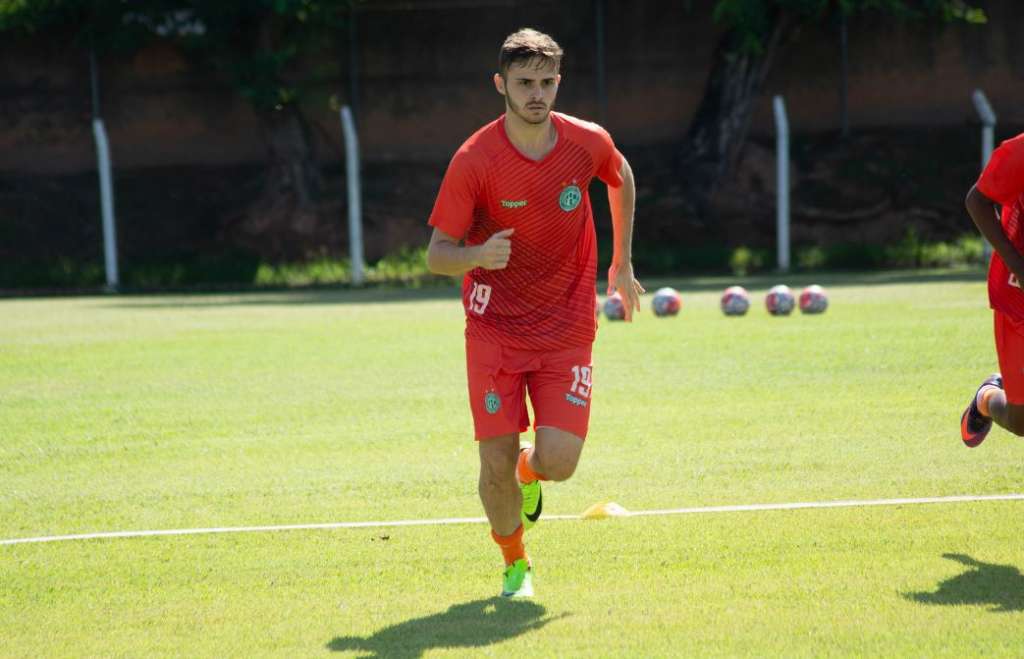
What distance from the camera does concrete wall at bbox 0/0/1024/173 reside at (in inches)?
1284

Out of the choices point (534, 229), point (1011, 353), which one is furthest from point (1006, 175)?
point (534, 229)

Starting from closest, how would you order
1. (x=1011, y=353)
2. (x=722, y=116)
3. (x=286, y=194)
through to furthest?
(x=1011, y=353), (x=722, y=116), (x=286, y=194)

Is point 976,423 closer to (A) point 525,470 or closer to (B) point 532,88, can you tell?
(A) point 525,470

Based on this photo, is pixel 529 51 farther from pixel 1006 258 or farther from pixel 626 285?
pixel 1006 258

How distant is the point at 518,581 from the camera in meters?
6.39

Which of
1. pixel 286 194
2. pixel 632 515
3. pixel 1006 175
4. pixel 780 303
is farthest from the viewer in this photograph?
pixel 286 194

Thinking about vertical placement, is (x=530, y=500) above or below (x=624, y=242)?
below

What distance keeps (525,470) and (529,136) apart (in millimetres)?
1546

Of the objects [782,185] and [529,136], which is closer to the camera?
[529,136]

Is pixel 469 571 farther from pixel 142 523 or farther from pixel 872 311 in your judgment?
pixel 872 311

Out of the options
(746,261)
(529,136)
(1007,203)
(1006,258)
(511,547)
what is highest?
(529,136)

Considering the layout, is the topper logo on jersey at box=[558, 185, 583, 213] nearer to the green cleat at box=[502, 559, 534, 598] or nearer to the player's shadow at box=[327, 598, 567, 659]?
the green cleat at box=[502, 559, 534, 598]

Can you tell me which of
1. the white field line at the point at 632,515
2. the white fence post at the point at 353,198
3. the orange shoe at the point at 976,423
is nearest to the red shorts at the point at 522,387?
the white field line at the point at 632,515

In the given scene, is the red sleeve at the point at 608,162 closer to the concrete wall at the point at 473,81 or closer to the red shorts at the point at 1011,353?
the red shorts at the point at 1011,353
